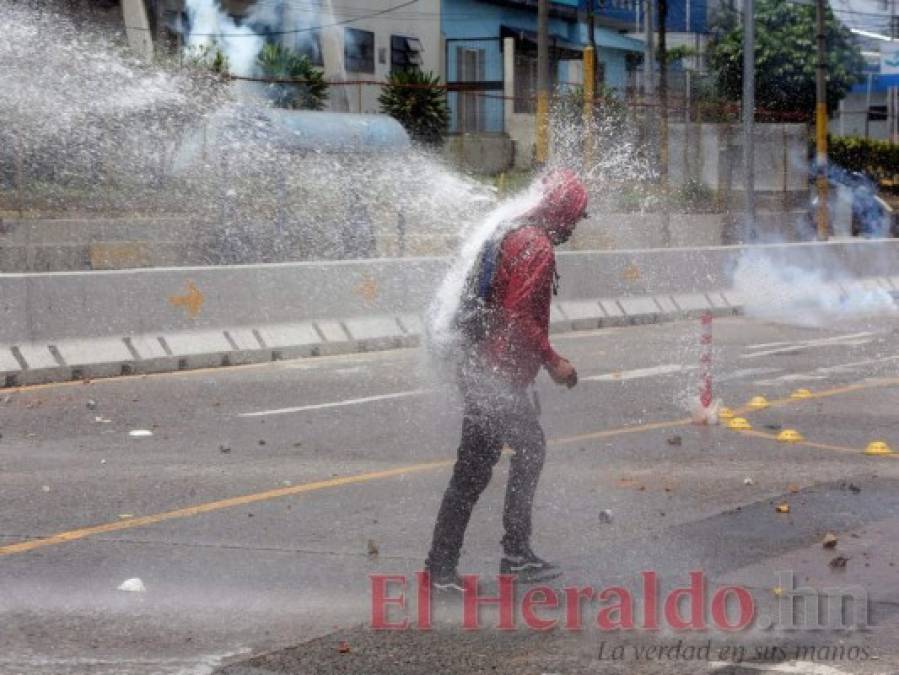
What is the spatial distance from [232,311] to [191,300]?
19.3 inches

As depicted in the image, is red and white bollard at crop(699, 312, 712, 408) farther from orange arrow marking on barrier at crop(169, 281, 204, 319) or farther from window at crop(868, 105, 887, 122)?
window at crop(868, 105, 887, 122)

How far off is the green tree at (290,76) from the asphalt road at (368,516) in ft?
47.7

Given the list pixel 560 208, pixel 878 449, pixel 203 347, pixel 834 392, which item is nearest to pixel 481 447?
pixel 560 208

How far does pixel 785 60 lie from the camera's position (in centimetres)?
4866

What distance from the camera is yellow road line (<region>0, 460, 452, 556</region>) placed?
7.39 meters

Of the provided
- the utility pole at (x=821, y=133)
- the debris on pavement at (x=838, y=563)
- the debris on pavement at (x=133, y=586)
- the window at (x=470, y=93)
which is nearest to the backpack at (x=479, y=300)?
the debris on pavement at (x=133, y=586)

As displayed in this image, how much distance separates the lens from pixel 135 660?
561cm

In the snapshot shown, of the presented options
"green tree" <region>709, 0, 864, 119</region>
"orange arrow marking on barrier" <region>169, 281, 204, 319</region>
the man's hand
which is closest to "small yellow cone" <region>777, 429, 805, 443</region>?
the man's hand

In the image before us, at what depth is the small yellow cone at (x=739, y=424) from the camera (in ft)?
36.7

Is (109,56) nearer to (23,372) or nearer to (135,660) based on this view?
(23,372)

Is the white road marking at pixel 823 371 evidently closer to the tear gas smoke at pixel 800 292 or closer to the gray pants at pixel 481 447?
the tear gas smoke at pixel 800 292

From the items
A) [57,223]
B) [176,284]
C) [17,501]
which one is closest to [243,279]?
[176,284]

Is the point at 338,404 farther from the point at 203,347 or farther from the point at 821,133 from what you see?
the point at 821,133

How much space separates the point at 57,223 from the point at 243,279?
8.95 metres
